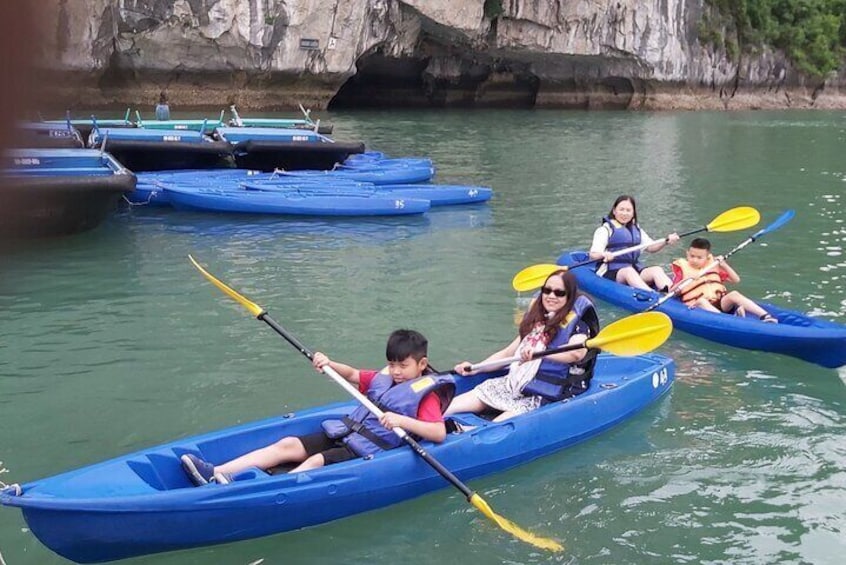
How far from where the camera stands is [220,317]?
7906 mm

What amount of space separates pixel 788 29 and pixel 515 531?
40.4 m

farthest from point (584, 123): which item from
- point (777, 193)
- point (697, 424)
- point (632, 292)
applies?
point (697, 424)

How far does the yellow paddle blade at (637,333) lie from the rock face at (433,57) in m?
15.2

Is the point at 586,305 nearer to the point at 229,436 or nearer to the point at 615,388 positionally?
the point at 615,388

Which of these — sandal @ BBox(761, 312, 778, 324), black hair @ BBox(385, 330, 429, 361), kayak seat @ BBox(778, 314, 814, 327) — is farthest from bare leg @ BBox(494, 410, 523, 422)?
kayak seat @ BBox(778, 314, 814, 327)

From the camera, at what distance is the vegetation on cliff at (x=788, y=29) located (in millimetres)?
37750

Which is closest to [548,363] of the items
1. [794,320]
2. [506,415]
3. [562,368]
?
[562,368]

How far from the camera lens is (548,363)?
5.71 metres

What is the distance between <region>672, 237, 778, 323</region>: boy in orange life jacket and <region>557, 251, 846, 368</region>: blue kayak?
0.47ft

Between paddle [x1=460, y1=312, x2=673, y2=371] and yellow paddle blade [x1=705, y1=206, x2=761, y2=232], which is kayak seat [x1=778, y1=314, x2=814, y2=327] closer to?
yellow paddle blade [x1=705, y1=206, x2=761, y2=232]

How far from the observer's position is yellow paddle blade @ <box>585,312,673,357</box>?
5710mm

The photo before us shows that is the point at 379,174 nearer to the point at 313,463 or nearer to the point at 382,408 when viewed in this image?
the point at 382,408

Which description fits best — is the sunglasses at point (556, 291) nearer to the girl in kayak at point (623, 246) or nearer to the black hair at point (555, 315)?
the black hair at point (555, 315)

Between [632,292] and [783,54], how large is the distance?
118ft
